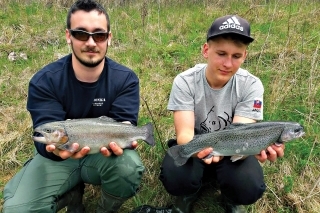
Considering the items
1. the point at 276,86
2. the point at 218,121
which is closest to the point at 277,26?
the point at 276,86

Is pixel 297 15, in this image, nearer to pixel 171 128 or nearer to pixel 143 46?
pixel 143 46

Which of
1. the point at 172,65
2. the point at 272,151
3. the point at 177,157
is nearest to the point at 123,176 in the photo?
the point at 177,157

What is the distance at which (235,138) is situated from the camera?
8.25ft

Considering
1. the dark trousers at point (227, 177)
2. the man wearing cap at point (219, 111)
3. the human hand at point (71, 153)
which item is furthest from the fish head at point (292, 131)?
the human hand at point (71, 153)

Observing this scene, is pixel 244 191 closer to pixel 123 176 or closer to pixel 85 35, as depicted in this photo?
pixel 123 176

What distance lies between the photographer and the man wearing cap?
271cm

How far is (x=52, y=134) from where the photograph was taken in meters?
2.41

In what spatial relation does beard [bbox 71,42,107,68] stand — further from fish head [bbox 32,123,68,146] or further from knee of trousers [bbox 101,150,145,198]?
knee of trousers [bbox 101,150,145,198]

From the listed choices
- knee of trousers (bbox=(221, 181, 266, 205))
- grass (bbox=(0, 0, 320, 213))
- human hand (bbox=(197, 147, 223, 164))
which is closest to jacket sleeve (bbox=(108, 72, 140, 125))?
grass (bbox=(0, 0, 320, 213))

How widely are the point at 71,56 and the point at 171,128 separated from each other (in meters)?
1.36

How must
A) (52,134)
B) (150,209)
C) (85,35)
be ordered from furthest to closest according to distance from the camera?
(150,209) → (85,35) → (52,134)

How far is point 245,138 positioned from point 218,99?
0.55 metres

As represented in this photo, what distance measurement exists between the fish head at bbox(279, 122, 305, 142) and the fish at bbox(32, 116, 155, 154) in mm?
966

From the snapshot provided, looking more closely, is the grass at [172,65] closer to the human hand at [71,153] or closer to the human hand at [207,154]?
the human hand at [207,154]
